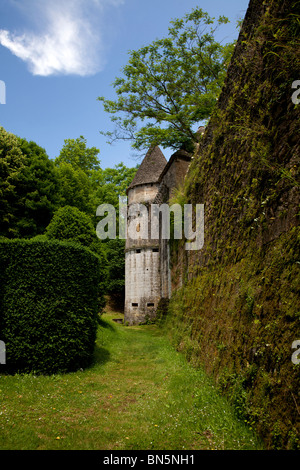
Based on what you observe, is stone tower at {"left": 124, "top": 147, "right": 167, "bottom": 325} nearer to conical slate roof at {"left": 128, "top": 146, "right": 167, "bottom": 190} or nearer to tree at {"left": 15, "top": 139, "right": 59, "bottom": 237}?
conical slate roof at {"left": 128, "top": 146, "right": 167, "bottom": 190}

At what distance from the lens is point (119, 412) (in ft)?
14.1

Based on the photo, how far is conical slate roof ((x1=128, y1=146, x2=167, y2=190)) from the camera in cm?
2373

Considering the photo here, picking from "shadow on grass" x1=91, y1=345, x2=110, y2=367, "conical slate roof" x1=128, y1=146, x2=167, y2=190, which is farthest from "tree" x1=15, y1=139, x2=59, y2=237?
"shadow on grass" x1=91, y1=345, x2=110, y2=367

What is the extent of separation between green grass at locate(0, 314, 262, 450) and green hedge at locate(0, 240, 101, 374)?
1.23ft

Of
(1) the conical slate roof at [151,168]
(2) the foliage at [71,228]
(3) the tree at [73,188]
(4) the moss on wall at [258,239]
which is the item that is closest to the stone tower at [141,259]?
(1) the conical slate roof at [151,168]

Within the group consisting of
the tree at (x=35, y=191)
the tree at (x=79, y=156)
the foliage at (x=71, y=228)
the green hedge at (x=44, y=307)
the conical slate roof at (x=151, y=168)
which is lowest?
the green hedge at (x=44, y=307)

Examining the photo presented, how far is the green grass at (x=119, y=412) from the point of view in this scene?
3.23m

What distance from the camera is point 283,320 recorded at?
3.11 metres

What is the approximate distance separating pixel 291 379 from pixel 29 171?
20.0 m

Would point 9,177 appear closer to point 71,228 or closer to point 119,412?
point 71,228

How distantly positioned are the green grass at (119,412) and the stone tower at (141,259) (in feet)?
48.2

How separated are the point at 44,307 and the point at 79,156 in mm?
28161

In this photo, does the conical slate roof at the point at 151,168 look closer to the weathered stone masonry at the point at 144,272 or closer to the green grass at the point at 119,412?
the weathered stone masonry at the point at 144,272
